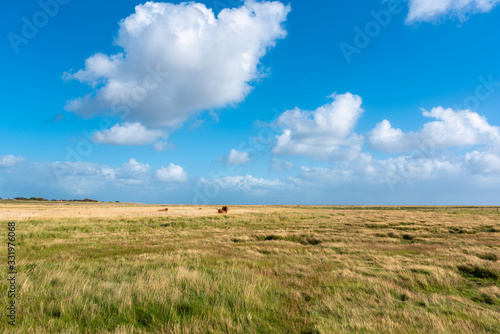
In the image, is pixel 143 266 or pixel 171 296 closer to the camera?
pixel 171 296

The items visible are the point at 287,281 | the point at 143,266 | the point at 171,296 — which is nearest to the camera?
the point at 171,296

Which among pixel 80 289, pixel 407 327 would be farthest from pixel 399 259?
pixel 80 289

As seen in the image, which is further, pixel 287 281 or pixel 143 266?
pixel 143 266

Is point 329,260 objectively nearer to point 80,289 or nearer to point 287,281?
point 287,281

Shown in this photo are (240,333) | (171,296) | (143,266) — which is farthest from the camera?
(143,266)

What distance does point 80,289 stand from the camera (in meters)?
7.56

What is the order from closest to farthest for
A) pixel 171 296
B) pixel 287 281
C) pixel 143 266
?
pixel 171 296 → pixel 287 281 → pixel 143 266

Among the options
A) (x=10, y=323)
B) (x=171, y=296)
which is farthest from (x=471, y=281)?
(x=10, y=323)

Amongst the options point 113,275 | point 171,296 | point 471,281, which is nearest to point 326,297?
point 171,296

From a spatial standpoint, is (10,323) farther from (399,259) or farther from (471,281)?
(399,259)

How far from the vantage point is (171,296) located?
283 inches

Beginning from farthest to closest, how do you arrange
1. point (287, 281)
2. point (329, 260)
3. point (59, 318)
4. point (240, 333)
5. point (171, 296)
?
point (329, 260) < point (287, 281) < point (171, 296) < point (59, 318) < point (240, 333)

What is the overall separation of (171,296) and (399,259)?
1152cm

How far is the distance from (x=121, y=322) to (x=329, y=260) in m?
10.1
